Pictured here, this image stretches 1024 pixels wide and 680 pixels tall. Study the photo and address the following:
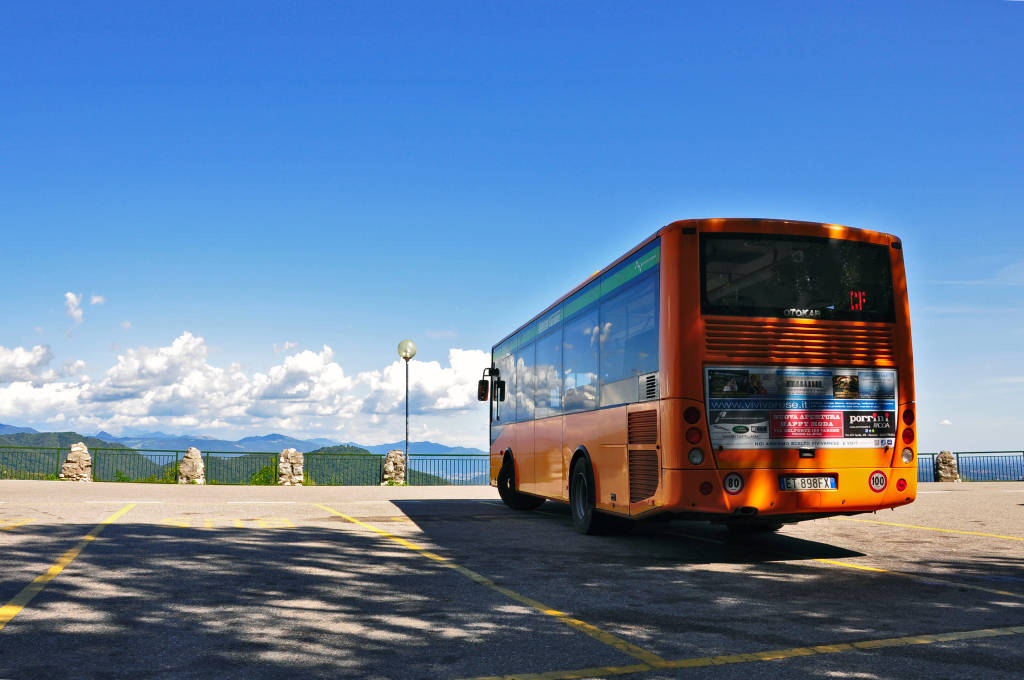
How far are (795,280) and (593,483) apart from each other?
3.98 m

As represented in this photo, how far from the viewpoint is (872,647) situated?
5.25 meters

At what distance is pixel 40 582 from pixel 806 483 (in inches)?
291

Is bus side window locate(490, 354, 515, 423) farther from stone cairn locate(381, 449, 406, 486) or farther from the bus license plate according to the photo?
stone cairn locate(381, 449, 406, 486)

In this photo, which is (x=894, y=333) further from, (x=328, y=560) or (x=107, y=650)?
(x=107, y=650)

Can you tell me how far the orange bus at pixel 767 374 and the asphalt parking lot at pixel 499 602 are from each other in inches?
32.4

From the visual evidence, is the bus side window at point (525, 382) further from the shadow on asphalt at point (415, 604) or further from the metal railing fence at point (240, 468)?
the metal railing fence at point (240, 468)

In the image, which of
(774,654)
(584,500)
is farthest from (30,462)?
(774,654)

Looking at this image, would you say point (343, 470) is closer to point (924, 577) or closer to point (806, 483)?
point (806, 483)

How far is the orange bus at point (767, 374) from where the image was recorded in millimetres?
8852

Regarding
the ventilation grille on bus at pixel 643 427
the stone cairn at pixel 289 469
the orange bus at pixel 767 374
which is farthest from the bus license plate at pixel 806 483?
the stone cairn at pixel 289 469

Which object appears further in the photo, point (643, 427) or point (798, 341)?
point (643, 427)

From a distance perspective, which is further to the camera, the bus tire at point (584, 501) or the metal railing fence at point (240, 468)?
the metal railing fence at point (240, 468)

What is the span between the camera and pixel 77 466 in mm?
29188

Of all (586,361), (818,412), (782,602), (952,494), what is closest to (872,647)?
(782,602)
